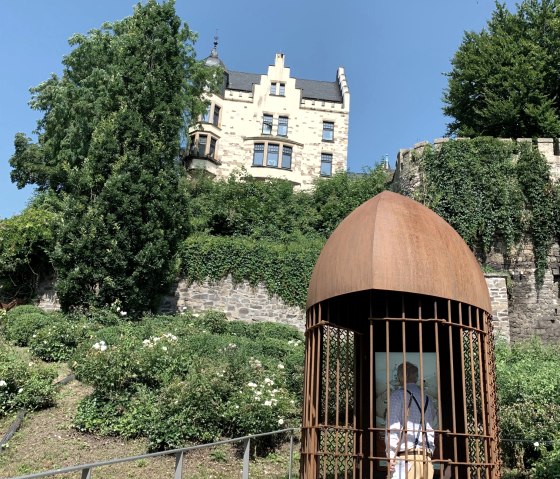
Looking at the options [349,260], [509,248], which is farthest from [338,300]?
[509,248]

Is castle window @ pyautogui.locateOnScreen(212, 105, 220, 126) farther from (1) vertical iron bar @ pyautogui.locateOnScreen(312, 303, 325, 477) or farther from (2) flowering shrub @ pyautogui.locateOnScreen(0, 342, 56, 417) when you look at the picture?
(1) vertical iron bar @ pyautogui.locateOnScreen(312, 303, 325, 477)

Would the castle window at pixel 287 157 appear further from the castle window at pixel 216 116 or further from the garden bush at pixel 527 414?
the garden bush at pixel 527 414

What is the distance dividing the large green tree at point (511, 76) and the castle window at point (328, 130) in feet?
41.0

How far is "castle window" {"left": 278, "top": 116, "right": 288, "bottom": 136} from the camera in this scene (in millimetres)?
34375

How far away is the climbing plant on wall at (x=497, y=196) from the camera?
53.8ft

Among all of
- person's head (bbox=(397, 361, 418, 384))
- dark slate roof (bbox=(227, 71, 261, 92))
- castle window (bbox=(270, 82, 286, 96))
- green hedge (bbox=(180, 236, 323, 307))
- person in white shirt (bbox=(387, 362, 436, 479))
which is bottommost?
person in white shirt (bbox=(387, 362, 436, 479))

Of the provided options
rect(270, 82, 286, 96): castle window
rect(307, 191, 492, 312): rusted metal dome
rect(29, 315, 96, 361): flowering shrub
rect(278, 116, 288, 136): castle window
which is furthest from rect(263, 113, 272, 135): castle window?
rect(307, 191, 492, 312): rusted metal dome

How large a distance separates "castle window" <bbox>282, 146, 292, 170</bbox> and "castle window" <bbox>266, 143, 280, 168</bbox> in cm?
43

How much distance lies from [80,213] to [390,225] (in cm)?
1112

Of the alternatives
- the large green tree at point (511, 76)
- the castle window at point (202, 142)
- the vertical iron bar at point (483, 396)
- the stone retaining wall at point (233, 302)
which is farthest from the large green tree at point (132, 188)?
the castle window at point (202, 142)

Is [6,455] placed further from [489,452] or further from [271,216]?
[271,216]

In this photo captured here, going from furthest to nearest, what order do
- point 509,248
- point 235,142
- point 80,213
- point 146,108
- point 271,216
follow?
point 235,142 → point 271,216 → point 509,248 → point 146,108 → point 80,213

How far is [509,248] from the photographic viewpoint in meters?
16.5

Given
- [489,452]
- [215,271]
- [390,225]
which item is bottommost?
[489,452]
